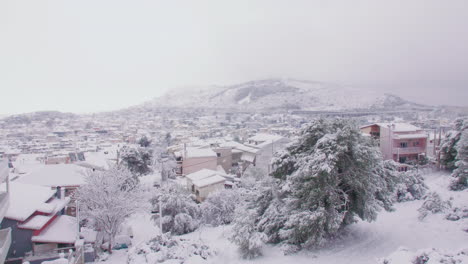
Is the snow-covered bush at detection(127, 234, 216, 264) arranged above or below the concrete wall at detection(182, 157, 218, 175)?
above

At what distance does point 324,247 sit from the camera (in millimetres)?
11648

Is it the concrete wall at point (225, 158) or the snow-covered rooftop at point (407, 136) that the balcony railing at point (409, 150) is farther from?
the concrete wall at point (225, 158)

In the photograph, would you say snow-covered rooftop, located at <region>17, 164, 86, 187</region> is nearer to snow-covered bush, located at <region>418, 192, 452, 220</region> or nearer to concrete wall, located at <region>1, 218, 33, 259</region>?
concrete wall, located at <region>1, 218, 33, 259</region>

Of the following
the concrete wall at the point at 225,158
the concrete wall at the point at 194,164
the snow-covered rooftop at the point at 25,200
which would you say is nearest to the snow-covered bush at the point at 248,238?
the snow-covered rooftop at the point at 25,200

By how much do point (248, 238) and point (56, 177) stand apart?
19.3 m

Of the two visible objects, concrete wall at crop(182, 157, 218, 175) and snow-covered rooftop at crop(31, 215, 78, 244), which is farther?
concrete wall at crop(182, 157, 218, 175)

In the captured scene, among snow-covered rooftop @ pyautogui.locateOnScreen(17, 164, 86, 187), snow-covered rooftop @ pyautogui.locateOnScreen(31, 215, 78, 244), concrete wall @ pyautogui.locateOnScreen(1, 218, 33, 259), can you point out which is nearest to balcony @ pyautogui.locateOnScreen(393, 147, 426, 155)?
snow-covered rooftop @ pyautogui.locateOnScreen(17, 164, 86, 187)

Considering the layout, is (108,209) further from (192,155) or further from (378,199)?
(192,155)

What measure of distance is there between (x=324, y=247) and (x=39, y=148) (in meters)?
80.1

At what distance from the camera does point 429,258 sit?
270 inches

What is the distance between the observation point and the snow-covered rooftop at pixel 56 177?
2378 cm

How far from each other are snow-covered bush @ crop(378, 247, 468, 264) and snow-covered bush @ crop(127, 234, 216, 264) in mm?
6431

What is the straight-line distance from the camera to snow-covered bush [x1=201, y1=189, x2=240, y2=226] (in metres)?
22.8

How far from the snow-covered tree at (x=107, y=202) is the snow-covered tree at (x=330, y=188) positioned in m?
8.66
